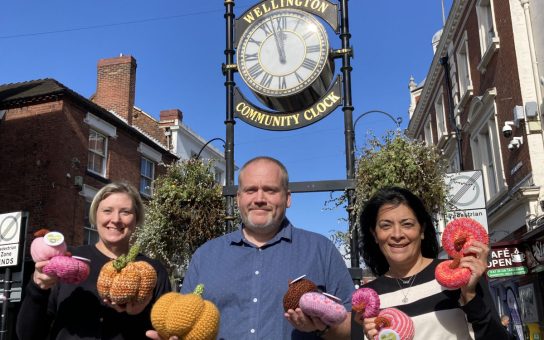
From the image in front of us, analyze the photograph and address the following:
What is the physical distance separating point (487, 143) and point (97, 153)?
12322mm

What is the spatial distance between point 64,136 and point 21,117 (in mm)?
1976

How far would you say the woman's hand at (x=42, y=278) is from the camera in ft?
8.16

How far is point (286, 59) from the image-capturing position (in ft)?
23.5

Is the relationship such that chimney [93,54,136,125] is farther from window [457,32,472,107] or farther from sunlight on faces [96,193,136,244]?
sunlight on faces [96,193,136,244]

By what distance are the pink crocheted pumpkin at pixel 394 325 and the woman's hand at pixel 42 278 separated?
1563 mm

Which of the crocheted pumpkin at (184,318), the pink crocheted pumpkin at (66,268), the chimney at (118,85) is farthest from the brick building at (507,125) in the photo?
the chimney at (118,85)

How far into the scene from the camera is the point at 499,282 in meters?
14.6

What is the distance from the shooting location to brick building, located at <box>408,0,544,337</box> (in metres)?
11.4

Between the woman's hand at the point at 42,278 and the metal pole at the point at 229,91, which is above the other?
the metal pole at the point at 229,91

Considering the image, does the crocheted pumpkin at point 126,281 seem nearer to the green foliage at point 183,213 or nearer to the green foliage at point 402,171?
the green foliage at point 402,171

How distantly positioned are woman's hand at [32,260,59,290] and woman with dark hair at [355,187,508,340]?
149 cm

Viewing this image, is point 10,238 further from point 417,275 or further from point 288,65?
point 417,275

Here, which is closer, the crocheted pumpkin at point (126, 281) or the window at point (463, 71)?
the crocheted pumpkin at point (126, 281)

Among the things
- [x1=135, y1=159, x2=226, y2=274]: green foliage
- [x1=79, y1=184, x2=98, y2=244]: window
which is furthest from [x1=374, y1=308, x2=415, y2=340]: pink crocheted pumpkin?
[x1=79, y1=184, x2=98, y2=244]: window
